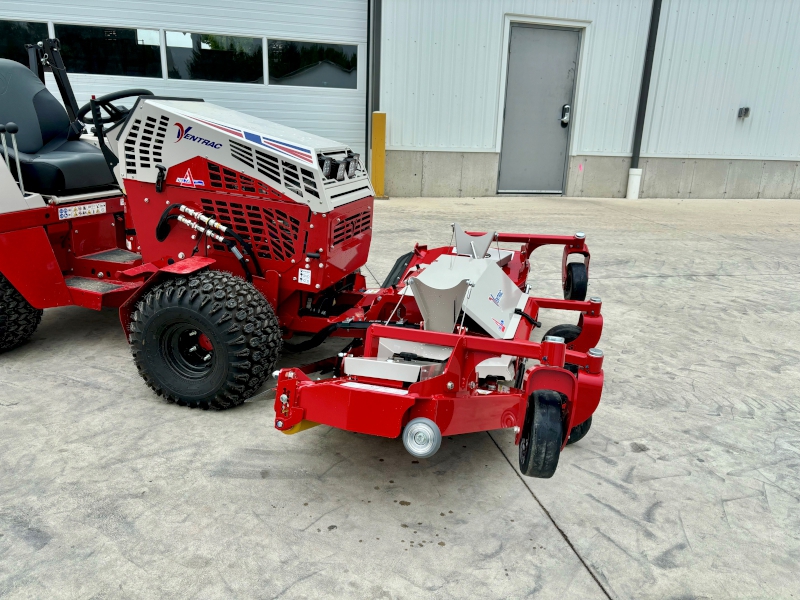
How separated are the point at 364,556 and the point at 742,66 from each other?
13688 mm

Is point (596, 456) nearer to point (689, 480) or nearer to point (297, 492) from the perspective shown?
point (689, 480)

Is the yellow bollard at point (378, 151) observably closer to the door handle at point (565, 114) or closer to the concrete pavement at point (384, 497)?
the door handle at point (565, 114)

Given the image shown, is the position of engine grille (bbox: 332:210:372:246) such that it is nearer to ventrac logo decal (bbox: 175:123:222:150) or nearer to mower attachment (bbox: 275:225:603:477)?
mower attachment (bbox: 275:225:603:477)

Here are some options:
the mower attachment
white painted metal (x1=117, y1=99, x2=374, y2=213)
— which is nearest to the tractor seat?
white painted metal (x1=117, y1=99, x2=374, y2=213)

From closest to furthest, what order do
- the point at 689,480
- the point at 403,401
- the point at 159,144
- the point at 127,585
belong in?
the point at 127,585, the point at 403,401, the point at 689,480, the point at 159,144

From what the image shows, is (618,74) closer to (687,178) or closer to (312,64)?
(687,178)

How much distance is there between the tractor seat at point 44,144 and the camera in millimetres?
3764

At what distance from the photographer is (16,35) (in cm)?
938

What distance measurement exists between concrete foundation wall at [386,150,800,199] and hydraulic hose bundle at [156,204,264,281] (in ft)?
26.8

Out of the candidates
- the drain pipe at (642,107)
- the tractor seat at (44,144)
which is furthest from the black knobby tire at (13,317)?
the drain pipe at (642,107)

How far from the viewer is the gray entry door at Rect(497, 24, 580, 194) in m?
11.3

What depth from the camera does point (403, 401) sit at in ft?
7.28

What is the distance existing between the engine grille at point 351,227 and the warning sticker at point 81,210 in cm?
184

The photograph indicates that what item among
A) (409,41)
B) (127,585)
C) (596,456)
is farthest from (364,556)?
(409,41)
